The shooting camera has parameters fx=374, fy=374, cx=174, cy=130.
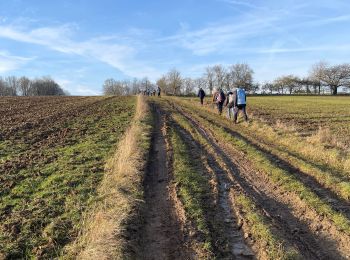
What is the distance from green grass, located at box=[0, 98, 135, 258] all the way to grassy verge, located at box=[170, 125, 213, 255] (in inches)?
76.4

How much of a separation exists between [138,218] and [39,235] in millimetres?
1652

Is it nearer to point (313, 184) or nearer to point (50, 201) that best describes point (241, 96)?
point (313, 184)

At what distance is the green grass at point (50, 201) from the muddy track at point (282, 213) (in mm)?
3385

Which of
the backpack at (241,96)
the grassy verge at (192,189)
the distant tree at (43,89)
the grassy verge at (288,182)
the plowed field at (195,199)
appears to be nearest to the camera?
the plowed field at (195,199)

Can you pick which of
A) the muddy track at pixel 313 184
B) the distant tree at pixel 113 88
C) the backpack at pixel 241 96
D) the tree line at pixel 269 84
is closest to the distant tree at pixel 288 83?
the tree line at pixel 269 84

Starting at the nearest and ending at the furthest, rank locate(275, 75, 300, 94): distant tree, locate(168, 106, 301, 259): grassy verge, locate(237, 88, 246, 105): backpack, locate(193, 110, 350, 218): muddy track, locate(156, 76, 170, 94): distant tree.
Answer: locate(168, 106, 301, 259): grassy verge, locate(193, 110, 350, 218): muddy track, locate(237, 88, 246, 105): backpack, locate(156, 76, 170, 94): distant tree, locate(275, 75, 300, 94): distant tree

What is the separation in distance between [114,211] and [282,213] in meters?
3.06

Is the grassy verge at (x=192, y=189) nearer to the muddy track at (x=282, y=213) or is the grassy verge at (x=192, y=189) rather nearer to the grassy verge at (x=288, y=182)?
the muddy track at (x=282, y=213)

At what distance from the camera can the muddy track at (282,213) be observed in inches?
216

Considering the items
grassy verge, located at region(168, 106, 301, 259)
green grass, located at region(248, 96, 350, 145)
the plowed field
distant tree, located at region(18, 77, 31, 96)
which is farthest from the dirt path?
distant tree, located at region(18, 77, 31, 96)

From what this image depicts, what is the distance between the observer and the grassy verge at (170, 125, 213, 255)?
6086 millimetres

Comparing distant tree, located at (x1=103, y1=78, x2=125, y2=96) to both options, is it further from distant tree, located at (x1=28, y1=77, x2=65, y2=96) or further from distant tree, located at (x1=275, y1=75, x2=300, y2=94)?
distant tree, located at (x1=275, y1=75, x2=300, y2=94)

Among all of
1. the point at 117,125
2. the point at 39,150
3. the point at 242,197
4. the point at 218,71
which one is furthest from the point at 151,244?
the point at 218,71

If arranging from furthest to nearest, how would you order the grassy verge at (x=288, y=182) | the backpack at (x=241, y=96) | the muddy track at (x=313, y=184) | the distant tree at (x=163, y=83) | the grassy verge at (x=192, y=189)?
the distant tree at (x=163, y=83) < the backpack at (x=241, y=96) < the muddy track at (x=313, y=184) < the grassy verge at (x=288, y=182) < the grassy verge at (x=192, y=189)
